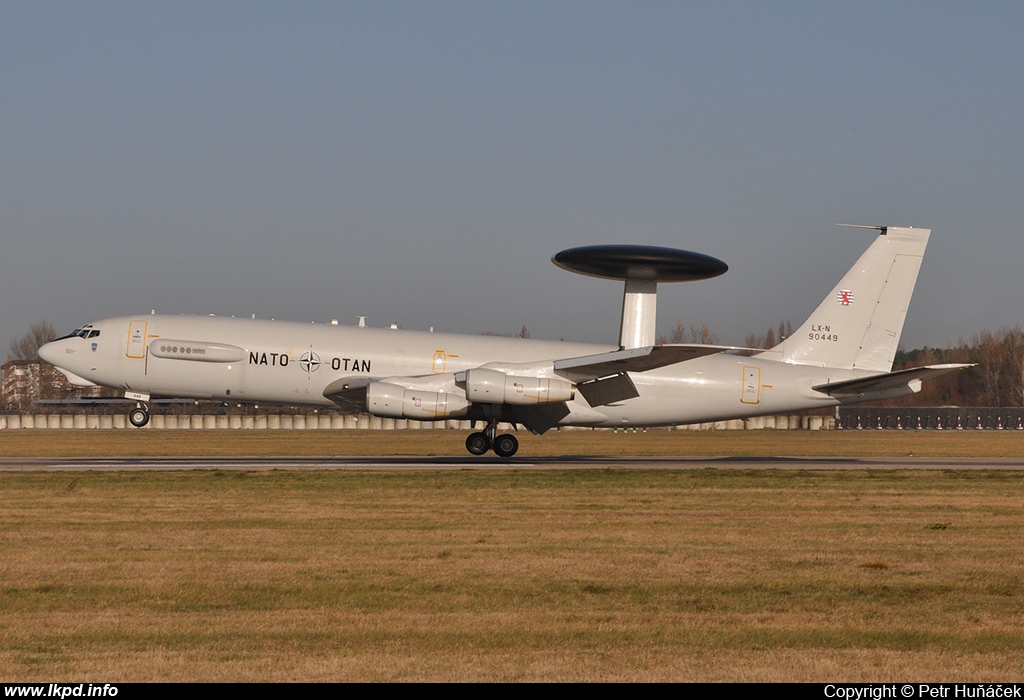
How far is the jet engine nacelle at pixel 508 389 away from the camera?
33188 mm

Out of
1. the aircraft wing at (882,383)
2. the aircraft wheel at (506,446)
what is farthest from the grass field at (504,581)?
the aircraft wheel at (506,446)

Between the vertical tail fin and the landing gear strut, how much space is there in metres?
21.1

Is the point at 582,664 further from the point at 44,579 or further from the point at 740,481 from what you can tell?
the point at 740,481

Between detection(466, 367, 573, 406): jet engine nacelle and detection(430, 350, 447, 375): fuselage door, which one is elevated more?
detection(430, 350, 447, 375): fuselage door

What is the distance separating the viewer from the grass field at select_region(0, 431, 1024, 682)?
9.10 m

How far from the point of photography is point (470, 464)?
32.3 metres

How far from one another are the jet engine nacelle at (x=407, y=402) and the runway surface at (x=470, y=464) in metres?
1.49

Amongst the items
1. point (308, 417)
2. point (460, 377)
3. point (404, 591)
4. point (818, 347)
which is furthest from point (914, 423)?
point (404, 591)

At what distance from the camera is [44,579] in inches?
509

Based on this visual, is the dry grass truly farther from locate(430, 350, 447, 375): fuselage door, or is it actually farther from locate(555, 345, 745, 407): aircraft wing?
locate(430, 350, 447, 375): fuselage door

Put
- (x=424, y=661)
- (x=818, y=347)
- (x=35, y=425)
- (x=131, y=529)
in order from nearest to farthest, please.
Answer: (x=424, y=661)
(x=131, y=529)
(x=818, y=347)
(x=35, y=425)

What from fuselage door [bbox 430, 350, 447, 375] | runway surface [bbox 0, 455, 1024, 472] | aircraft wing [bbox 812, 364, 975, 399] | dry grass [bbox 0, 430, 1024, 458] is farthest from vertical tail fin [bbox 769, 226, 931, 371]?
fuselage door [bbox 430, 350, 447, 375]

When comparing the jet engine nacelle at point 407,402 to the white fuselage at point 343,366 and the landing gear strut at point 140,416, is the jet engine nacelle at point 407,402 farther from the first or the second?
the landing gear strut at point 140,416

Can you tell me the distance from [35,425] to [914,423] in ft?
213
